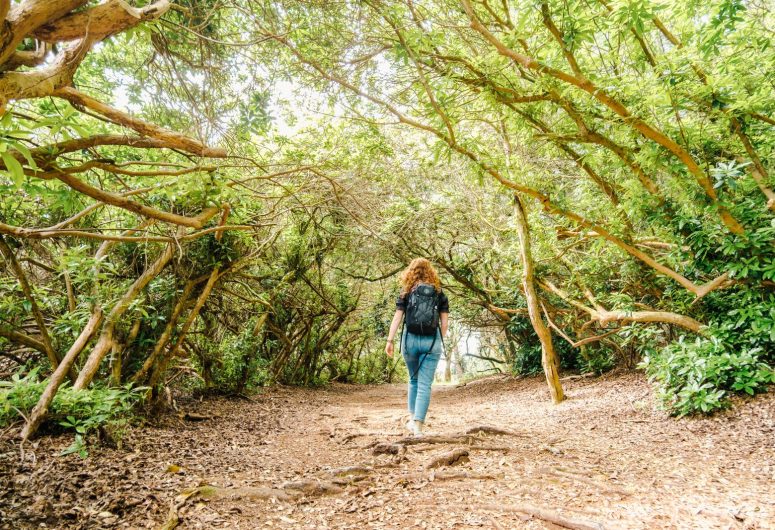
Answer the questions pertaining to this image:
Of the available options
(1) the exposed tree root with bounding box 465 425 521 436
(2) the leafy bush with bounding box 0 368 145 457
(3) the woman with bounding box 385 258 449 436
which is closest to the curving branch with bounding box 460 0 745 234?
(3) the woman with bounding box 385 258 449 436

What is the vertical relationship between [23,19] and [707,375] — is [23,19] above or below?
above

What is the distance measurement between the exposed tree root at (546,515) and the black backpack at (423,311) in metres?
2.25

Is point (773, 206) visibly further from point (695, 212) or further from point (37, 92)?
point (37, 92)

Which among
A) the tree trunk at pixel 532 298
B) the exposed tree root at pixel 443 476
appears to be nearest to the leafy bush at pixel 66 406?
the exposed tree root at pixel 443 476

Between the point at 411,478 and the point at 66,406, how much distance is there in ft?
10.4

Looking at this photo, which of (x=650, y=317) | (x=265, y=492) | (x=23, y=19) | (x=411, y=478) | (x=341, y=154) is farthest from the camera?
(x=341, y=154)

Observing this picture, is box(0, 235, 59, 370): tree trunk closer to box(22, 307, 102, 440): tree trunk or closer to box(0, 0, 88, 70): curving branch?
box(22, 307, 102, 440): tree trunk

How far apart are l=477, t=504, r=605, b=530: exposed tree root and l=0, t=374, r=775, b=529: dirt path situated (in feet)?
0.05

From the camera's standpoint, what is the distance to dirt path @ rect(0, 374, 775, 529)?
8.79 feet

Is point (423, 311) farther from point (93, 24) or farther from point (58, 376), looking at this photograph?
point (93, 24)

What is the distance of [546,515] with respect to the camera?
2.63 meters

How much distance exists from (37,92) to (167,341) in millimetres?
3641

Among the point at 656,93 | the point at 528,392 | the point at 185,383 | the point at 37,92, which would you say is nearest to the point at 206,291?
the point at 185,383

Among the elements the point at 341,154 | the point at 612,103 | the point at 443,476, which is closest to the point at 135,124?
the point at 443,476
